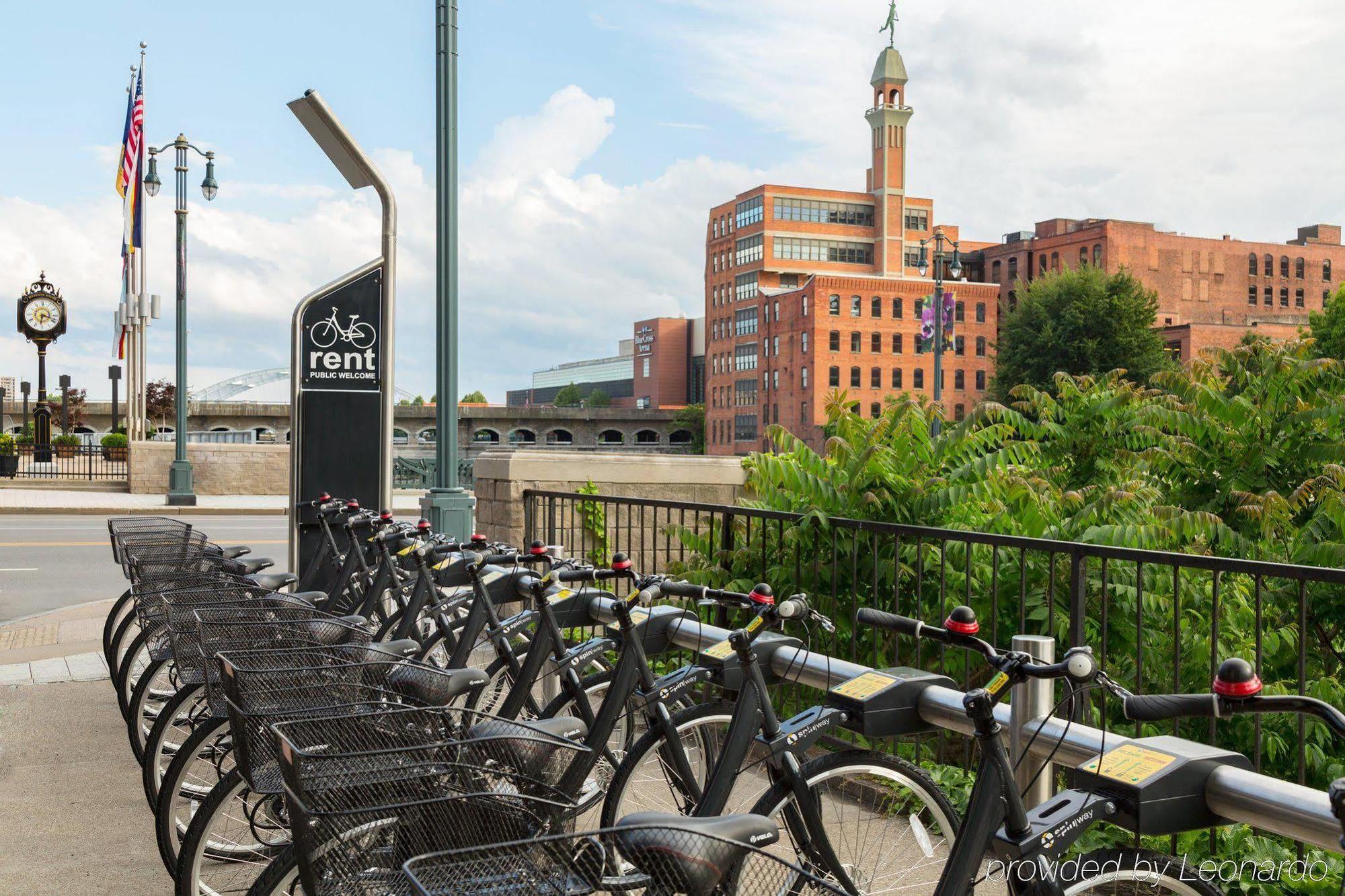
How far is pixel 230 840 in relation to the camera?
164 inches

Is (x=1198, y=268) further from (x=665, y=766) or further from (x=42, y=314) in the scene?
(x=665, y=766)

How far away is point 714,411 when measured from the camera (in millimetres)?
125688

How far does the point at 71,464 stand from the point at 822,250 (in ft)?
276

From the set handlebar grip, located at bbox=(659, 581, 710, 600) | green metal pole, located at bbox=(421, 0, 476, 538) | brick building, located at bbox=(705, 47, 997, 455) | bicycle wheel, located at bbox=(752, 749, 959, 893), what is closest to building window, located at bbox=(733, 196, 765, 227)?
brick building, located at bbox=(705, 47, 997, 455)

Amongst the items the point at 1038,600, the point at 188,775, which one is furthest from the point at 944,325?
the point at 188,775

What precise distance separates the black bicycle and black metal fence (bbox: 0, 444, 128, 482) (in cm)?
3750

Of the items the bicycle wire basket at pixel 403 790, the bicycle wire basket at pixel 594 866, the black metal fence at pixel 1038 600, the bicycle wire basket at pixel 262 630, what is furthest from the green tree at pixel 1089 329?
the bicycle wire basket at pixel 594 866

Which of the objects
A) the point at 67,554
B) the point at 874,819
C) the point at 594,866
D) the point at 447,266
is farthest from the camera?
the point at 67,554

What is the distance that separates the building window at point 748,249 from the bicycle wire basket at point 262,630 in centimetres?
11286

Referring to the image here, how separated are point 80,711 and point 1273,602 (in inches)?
301

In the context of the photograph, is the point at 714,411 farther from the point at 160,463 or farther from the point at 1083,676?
the point at 1083,676

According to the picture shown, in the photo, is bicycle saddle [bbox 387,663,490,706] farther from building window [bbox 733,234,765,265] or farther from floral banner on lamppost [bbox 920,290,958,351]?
building window [bbox 733,234,765,265]

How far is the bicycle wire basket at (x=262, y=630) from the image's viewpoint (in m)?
4.13

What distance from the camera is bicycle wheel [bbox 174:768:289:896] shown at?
373cm
